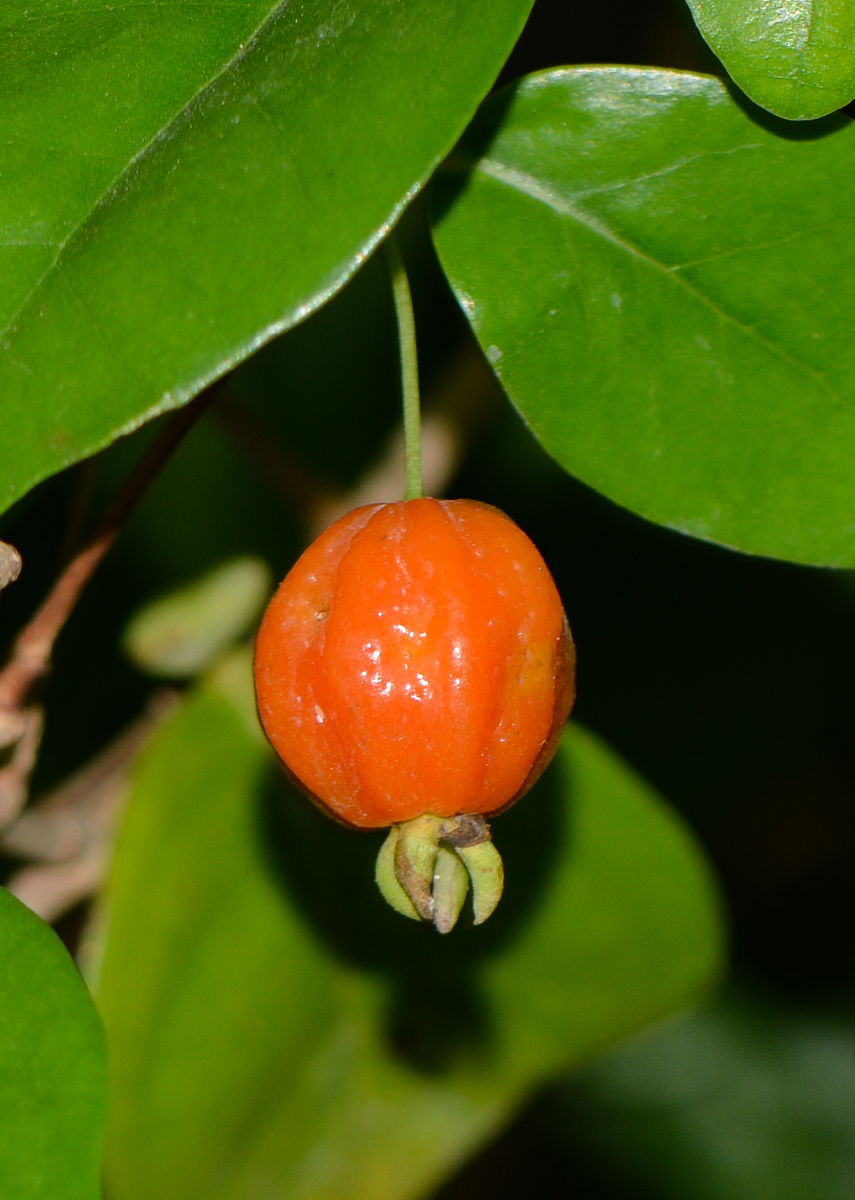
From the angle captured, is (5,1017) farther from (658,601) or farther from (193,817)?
(658,601)

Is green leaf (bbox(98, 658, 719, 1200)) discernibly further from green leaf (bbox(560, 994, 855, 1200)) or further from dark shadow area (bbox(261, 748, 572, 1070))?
green leaf (bbox(560, 994, 855, 1200))

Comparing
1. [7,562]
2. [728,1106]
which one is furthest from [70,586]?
[728,1106]

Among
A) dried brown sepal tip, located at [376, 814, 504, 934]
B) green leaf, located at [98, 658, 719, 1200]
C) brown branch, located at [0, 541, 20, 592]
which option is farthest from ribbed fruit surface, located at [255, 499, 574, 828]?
green leaf, located at [98, 658, 719, 1200]

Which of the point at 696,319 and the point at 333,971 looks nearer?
the point at 696,319

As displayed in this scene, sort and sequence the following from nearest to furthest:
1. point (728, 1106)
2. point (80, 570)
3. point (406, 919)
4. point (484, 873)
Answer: point (484, 873) → point (80, 570) → point (406, 919) → point (728, 1106)

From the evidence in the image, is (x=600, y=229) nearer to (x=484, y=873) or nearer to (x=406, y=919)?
(x=484, y=873)

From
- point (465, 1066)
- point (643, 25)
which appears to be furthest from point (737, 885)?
point (643, 25)

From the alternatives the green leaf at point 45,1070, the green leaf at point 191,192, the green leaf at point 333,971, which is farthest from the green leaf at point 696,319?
the green leaf at point 333,971
